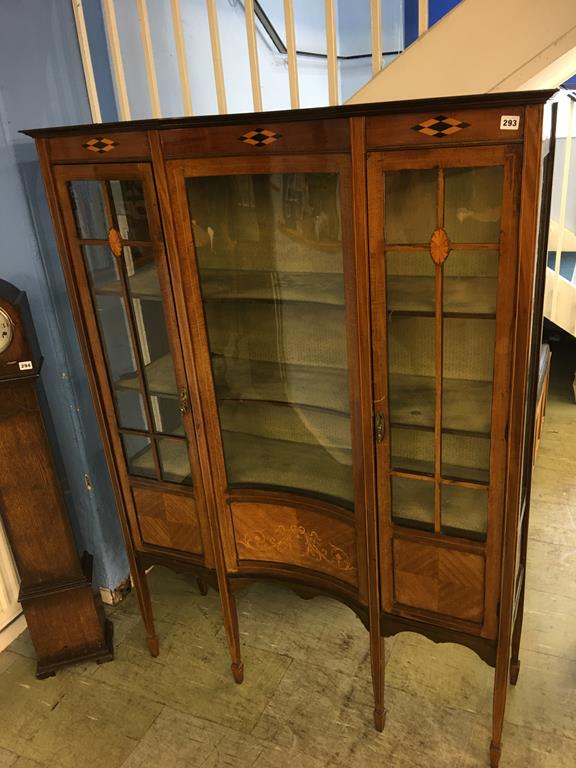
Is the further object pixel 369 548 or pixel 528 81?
pixel 369 548

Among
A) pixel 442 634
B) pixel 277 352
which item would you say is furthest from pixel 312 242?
pixel 442 634

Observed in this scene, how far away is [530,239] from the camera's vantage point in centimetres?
119

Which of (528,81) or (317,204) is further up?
(528,81)

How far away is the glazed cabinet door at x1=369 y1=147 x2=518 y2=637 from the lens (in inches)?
48.7

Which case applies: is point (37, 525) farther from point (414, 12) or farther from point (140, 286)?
point (414, 12)

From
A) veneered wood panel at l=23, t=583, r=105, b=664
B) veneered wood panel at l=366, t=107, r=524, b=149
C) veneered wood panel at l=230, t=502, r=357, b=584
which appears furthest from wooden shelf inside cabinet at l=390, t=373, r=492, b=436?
veneered wood panel at l=23, t=583, r=105, b=664

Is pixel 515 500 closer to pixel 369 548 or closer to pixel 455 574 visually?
pixel 455 574

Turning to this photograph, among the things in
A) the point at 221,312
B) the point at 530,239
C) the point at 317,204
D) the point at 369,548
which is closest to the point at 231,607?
the point at 369,548

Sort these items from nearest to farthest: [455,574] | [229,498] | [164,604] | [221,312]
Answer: [455,574] < [221,312] < [229,498] < [164,604]

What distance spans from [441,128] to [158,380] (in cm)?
100

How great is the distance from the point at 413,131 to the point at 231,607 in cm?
140

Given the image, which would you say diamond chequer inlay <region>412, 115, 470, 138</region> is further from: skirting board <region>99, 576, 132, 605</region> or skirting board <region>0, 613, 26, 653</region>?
skirting board <region>0, 613, 26, 653</region>

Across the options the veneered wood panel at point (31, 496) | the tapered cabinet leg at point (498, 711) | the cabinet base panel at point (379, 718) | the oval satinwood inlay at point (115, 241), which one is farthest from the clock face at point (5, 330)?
the tapered cabinet leg at point (498, 711)

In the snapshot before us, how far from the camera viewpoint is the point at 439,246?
1271 mm
